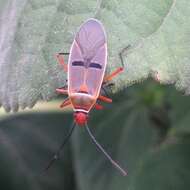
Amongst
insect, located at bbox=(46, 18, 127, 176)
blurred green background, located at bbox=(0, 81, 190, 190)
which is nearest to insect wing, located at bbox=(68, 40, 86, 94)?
insect, located at bbox=(46, 18, 127, 176)

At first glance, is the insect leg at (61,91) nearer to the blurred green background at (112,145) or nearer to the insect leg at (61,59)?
the insect leg at (61,59)

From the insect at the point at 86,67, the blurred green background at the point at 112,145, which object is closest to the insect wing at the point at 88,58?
the insect at the point at 86,67

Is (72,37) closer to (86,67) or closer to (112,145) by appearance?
(86,67)

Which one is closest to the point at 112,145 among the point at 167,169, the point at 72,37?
the point at 167,169

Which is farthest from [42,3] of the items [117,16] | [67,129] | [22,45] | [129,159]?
[67,129]

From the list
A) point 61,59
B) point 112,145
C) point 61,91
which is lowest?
point 112,145

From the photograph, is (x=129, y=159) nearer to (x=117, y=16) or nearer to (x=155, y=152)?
(x=155, y=152)
